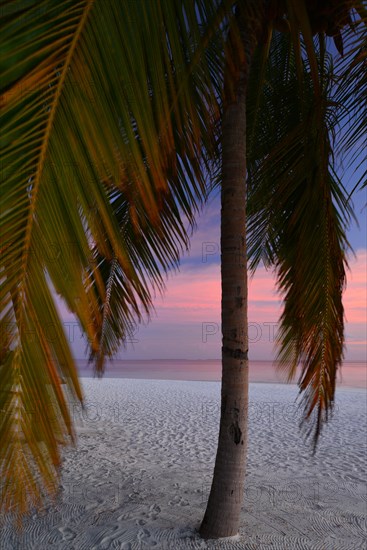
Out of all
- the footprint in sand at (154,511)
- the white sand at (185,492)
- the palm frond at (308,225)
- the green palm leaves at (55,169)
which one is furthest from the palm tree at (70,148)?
the footprint in sand at (154,511)

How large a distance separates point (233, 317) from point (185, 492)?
2.43 metres

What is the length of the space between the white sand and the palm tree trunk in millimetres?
571

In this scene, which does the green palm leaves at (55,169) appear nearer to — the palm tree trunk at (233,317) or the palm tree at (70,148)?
the palm tree at (70,148)

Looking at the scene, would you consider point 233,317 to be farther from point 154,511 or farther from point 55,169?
point 55,169

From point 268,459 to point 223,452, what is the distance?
3603mm

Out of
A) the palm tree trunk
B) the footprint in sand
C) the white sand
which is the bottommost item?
the white sand

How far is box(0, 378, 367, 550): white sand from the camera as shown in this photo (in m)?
3.75

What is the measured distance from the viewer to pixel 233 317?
3502mm

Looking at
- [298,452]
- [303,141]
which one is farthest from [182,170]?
[298,452]

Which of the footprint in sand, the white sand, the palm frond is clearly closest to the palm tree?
the white sand

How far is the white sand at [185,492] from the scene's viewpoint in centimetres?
375

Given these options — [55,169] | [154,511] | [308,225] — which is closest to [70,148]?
[55,169]

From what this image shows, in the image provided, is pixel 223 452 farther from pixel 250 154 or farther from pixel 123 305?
pixel 250 154

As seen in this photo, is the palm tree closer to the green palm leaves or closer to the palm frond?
the green palm leaves
